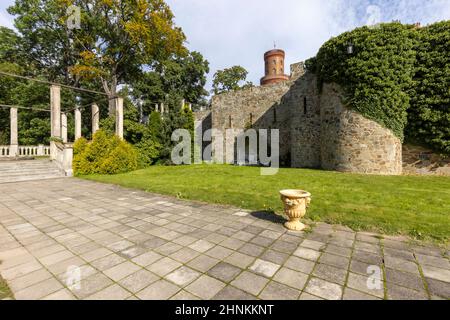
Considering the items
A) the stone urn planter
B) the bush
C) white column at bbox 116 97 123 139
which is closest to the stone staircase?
the bush

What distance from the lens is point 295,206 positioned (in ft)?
12.3

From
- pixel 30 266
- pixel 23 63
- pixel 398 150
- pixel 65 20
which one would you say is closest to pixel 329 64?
pixel 398 150

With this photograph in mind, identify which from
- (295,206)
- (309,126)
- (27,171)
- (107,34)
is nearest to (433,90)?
(309,126)

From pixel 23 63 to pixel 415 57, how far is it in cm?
3400

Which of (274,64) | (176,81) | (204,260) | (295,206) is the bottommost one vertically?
(204,260)

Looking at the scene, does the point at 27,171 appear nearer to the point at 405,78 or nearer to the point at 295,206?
the point at 295,206

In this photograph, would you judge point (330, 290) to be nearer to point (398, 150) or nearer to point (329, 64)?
point (398, 150)

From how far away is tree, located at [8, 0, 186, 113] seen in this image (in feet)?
53.8

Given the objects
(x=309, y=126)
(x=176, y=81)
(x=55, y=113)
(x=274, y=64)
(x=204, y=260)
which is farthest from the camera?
(x=274, y=64)

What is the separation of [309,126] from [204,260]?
12833 mm

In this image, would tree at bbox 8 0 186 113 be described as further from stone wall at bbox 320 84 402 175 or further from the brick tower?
the brick tower

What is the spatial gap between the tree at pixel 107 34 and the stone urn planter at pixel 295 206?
15408 millimetres

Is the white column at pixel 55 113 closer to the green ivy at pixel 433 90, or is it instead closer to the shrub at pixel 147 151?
the shrub at pixel 147 151

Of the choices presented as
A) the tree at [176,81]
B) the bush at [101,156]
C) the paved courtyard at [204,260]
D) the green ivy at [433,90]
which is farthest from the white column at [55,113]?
the green ivy at [433,90]
